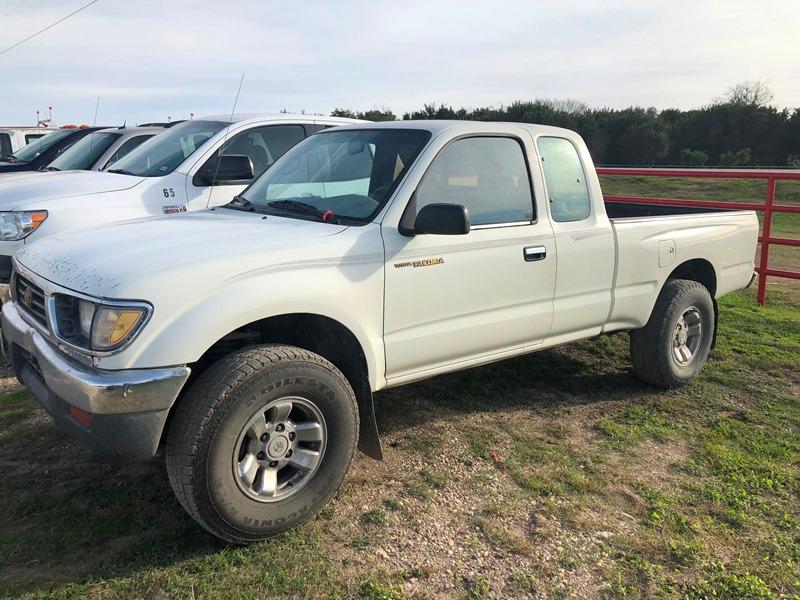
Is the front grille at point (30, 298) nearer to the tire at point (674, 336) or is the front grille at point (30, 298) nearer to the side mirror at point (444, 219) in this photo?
the side mirror at point (444, 219)

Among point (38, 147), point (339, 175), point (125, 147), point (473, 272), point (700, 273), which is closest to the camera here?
point (473, 272)

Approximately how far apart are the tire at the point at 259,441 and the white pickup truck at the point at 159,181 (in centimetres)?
279

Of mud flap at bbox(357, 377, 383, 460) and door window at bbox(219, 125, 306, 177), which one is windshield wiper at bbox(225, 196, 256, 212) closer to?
mud flap at bbox(357, 377, 383, 460)

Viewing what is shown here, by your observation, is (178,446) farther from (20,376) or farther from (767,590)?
(767,590)

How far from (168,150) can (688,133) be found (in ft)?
115

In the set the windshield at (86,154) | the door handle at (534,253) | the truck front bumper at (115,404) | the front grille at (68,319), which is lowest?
the truck front bumper at (115,404)

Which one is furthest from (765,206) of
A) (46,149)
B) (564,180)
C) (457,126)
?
(46,149)

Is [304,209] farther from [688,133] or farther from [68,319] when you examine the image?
[688,133]

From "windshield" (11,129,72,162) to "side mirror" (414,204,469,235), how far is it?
10398mm

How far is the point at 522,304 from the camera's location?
4.13m

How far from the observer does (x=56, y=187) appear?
6.12 meters

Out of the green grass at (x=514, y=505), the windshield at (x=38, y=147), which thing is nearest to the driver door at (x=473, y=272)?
the green grass at (x=514, y=505)

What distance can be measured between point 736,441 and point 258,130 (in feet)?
15.6

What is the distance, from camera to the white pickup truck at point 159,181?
18.4 feet
